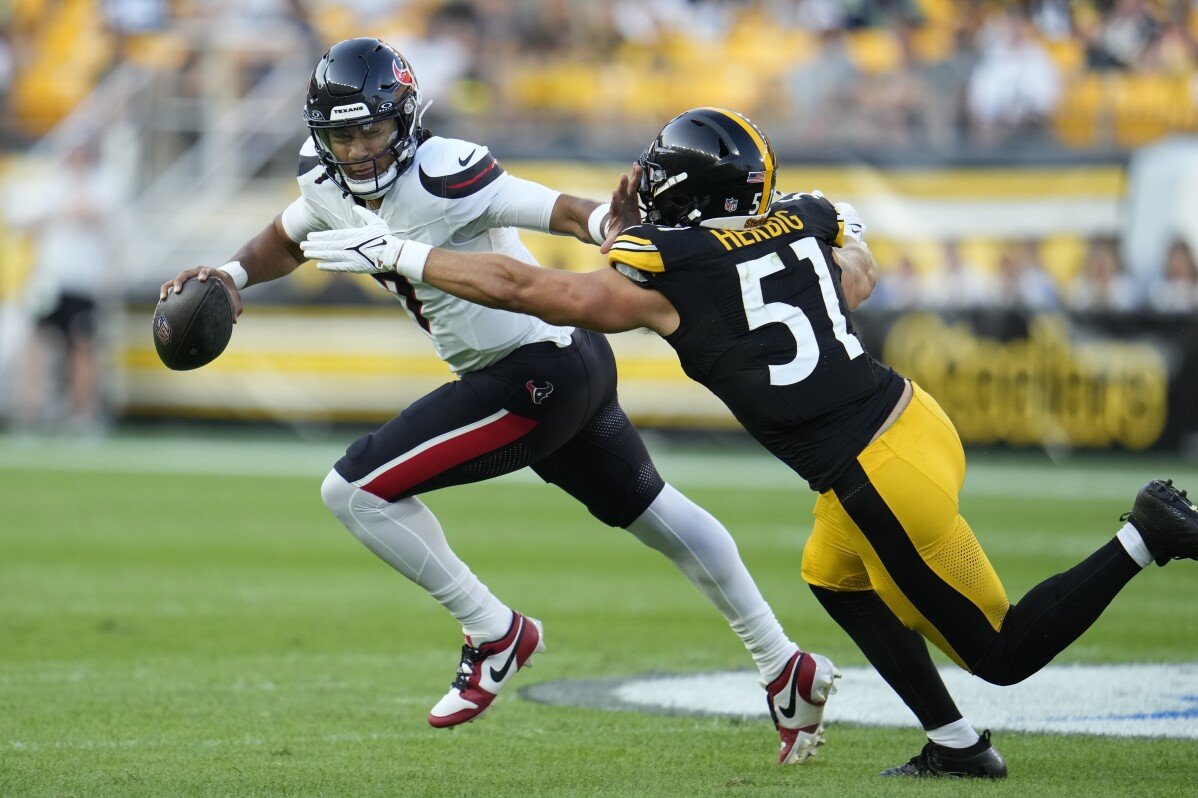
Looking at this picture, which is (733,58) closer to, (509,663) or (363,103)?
(363,103)

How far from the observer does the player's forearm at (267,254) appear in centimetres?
519

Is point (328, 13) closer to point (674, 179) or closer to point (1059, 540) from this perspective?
point (1059, 540)

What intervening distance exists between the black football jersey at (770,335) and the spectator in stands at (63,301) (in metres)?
13.4

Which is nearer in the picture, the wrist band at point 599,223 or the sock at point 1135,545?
the sock at point 1135,545

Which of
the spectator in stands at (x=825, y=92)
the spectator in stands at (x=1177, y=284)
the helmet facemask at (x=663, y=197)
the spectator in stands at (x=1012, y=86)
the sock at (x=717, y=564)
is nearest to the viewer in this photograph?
the helmet facemask at (x=663, y=197)

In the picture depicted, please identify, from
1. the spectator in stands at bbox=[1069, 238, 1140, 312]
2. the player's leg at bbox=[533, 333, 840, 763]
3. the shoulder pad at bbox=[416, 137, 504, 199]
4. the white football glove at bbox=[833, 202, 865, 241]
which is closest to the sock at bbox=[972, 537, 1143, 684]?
the player's leg at bbox=[533, 333, 840, 763]

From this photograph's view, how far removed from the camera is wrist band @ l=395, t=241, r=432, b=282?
4121 millimetres

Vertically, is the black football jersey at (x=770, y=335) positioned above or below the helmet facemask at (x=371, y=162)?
below

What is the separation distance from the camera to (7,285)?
54.7 feet

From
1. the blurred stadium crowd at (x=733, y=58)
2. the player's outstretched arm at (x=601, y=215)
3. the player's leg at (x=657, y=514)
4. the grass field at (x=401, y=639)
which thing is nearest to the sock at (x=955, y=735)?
the grass field at (x=401, y=639)

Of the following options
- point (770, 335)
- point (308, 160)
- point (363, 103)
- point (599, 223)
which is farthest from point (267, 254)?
point (770, 335)

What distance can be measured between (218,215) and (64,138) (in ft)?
6.47

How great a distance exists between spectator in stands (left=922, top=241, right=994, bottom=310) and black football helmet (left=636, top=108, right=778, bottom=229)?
1011 cm

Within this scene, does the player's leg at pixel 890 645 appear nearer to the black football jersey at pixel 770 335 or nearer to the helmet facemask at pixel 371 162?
the black football jersey at pixel 770 335
